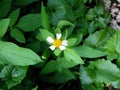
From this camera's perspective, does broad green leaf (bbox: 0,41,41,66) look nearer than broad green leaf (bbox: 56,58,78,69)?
Yes

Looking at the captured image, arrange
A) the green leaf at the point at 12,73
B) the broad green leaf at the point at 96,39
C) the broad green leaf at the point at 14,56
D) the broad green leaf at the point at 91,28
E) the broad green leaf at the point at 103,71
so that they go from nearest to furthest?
the broad green leaf at the point at 14,56 → the green leaf at the point at 12,73 → the broad green leaf at the point at 103,71 → the broad green leaf at the point at 96,39 → the broad green leaf at the point at 91,28

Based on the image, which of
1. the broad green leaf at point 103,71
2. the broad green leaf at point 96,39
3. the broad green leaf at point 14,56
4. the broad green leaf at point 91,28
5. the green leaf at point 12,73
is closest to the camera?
the broad green leaf at point 14,56

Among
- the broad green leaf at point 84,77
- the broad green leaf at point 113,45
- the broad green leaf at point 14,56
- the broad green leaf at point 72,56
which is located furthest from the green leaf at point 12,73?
the broad green leaf at point 113,45

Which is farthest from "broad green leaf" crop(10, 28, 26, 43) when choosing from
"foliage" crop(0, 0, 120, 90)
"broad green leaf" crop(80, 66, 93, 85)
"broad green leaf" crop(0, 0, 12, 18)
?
"broad green leaf" crop(80, 66, 93, 85)

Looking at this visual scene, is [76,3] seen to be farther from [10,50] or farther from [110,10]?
[10,50]

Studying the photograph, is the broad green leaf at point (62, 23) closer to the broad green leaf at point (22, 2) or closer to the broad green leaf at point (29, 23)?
the broad green leaf at point (29, 23)

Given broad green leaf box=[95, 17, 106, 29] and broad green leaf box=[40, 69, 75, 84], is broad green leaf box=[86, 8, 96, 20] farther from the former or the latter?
broad green leaf box=[40, 69, 75, 84]

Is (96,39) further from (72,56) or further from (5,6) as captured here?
(5,6)
